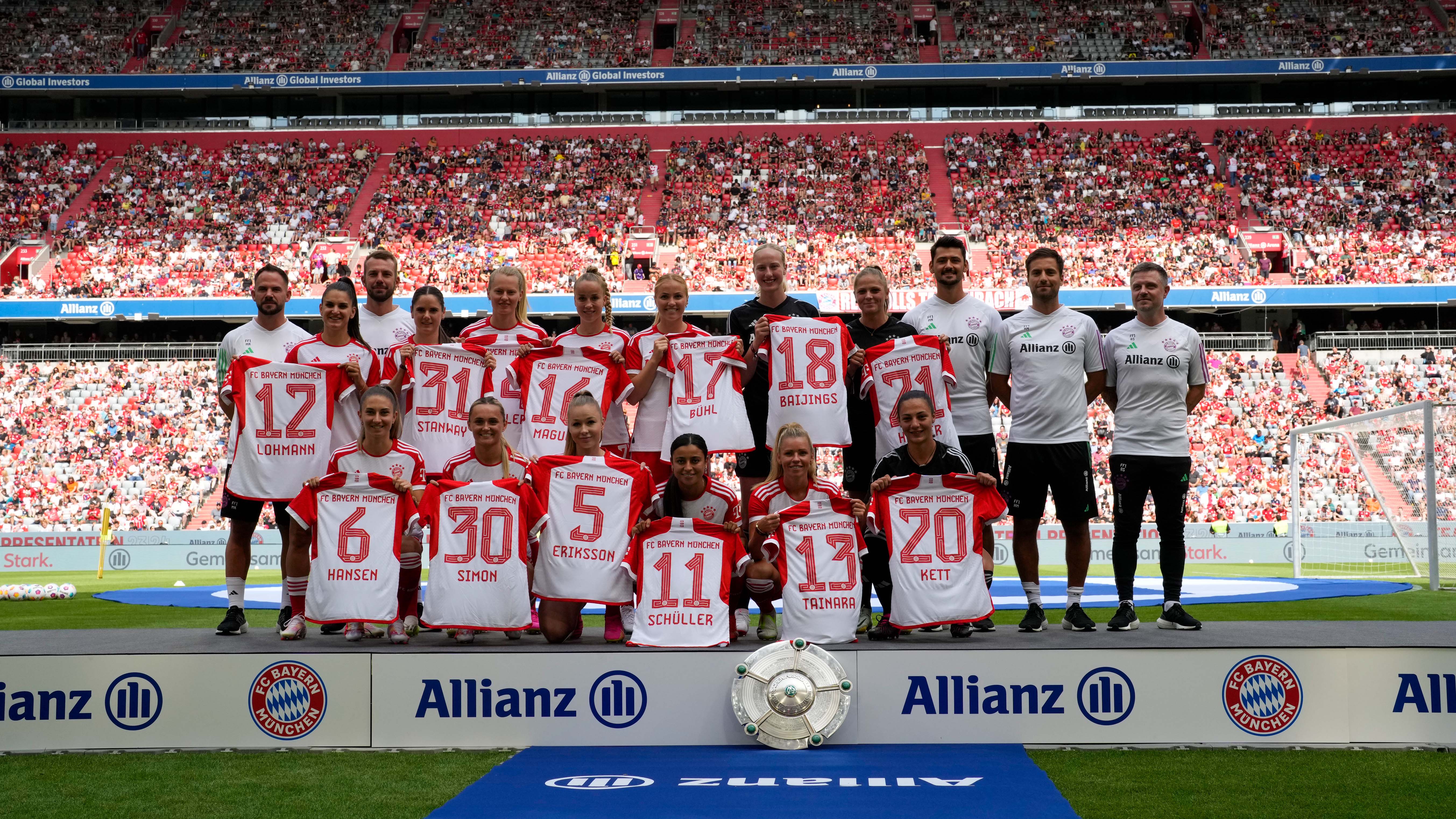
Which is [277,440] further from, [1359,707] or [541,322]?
[541,322]

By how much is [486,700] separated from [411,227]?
3334cm

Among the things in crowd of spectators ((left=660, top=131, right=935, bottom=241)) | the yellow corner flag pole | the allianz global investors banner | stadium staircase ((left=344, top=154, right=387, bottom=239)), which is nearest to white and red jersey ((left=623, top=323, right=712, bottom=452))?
the allianz global investors banner

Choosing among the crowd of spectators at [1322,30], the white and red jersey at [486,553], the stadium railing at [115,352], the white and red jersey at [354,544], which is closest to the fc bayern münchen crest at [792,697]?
the white and red jersey at [486,553]

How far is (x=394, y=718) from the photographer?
5895mm

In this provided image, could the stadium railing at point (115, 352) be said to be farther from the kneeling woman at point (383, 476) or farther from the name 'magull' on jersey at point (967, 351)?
the name 'magull' on jersey at point (967, 351)

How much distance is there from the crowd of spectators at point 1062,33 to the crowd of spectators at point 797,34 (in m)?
2.11

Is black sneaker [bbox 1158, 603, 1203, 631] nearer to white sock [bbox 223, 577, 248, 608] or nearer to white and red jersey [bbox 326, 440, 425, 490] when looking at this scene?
white and red jersey [bbox 326, 440, 425, 490]

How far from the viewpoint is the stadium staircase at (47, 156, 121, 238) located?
38000mm

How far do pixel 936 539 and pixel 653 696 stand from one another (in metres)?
1.88

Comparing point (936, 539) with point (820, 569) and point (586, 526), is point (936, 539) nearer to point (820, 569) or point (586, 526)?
point (820, 569)

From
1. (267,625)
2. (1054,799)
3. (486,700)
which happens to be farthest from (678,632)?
(267,625)

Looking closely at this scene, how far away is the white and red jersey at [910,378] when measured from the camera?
6.96m

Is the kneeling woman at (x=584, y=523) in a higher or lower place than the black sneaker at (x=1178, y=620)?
higher

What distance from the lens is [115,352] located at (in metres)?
33.6
